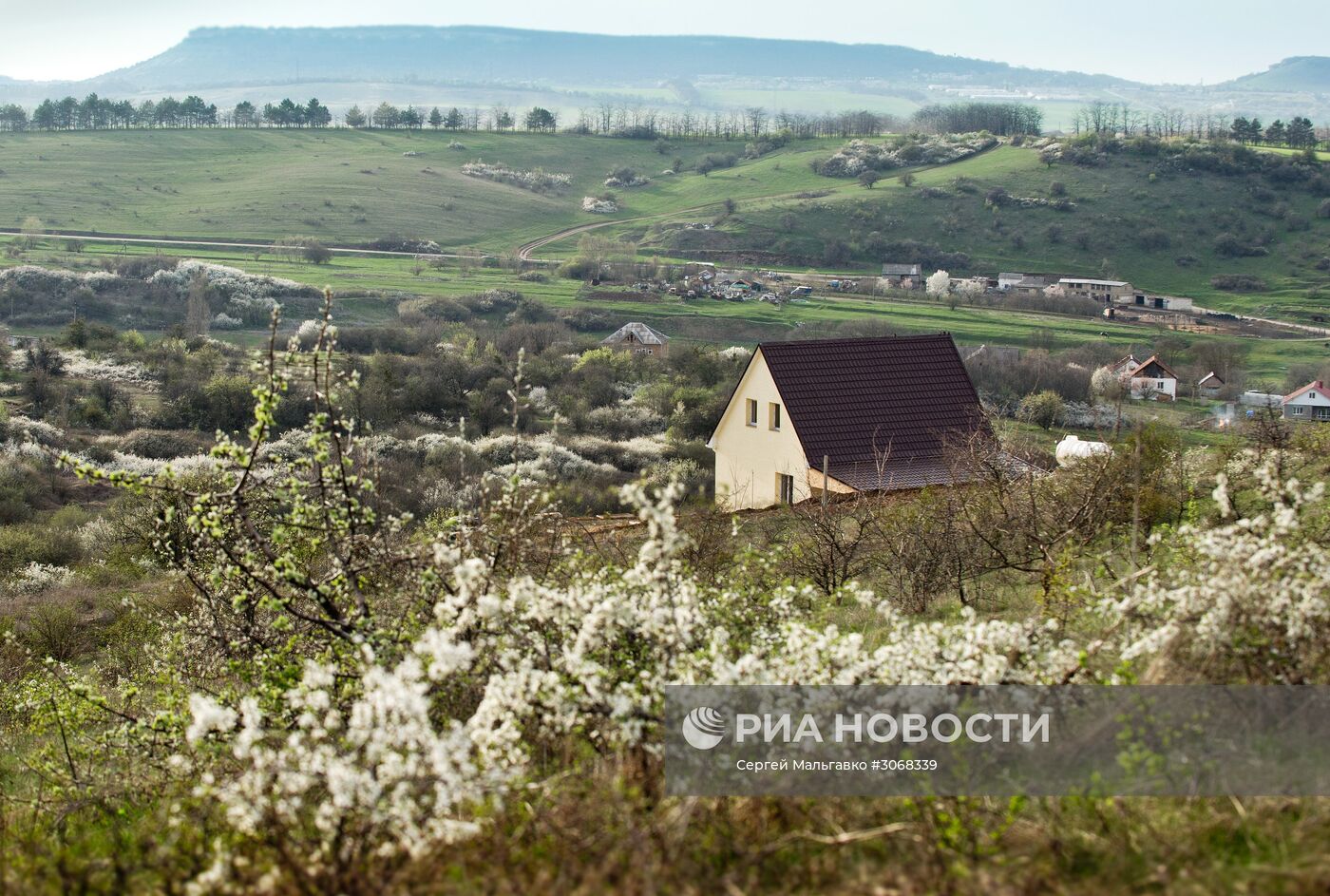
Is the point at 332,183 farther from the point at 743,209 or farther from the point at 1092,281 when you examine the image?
the point at 1092,281

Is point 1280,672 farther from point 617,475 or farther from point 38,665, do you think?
point 617,475

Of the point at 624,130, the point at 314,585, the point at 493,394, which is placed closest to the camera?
the point at 314,585

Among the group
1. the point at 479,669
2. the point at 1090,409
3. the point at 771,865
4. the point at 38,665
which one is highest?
the point at 479,669

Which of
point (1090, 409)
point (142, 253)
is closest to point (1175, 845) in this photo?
point (1090, 409)

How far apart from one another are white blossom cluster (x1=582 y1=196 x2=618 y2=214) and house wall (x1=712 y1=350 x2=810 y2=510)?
108m

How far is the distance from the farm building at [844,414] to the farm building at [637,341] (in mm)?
39408

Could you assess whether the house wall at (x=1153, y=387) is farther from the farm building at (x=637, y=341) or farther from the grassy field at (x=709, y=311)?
the farm building at (x=637, y=341)

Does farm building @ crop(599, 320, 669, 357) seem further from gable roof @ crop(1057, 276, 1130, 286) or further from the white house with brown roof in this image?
gable roof @ crop(1057, 276, 1130, 286)

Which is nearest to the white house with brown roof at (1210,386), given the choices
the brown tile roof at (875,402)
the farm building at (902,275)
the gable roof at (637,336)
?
the gable roof at (637,336)

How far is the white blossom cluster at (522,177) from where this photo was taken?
469 ft

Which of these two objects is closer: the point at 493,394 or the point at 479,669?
the point at 479,669

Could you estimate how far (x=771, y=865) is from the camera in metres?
5.93

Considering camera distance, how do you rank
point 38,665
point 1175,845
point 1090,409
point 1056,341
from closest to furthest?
point 1175,845
point 38,665
point 1090,409
point 1056,341

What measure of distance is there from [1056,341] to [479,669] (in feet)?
252
